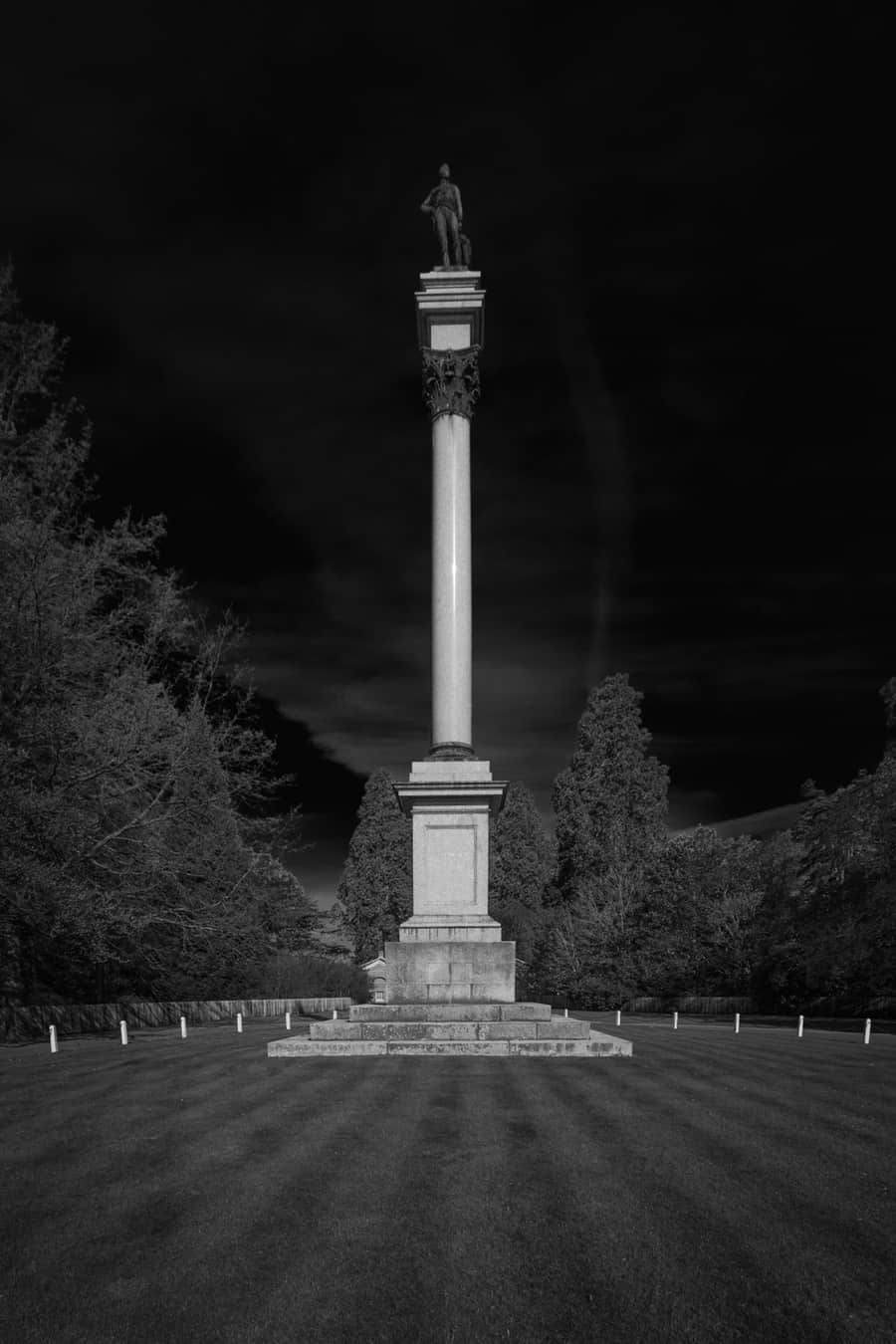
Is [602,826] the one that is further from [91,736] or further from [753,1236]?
[753,1236]

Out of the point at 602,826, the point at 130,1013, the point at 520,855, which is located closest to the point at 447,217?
the point at 130,1013

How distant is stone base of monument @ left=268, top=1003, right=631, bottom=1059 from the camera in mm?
16312

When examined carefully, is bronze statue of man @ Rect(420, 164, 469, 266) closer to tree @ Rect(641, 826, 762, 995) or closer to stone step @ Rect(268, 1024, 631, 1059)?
stone step @ Rect(268, 1024, 631, 1059)

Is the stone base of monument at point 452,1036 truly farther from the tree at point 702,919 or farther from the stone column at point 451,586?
the tree at point 702,919

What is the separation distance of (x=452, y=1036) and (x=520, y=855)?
6354 cm

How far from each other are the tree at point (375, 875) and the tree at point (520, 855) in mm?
7473

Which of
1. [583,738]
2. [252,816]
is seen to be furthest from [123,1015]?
[583,738]

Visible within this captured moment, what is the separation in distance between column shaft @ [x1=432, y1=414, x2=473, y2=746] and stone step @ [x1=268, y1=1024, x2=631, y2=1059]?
739cm

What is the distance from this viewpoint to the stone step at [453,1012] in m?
17.7

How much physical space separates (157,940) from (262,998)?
13.1 m

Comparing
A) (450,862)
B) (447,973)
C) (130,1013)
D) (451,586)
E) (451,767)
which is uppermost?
(451,586)

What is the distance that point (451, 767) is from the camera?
20.8 metres

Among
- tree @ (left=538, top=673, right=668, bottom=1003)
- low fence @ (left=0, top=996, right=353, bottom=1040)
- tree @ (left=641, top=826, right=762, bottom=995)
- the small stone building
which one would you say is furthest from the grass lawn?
the small stone building

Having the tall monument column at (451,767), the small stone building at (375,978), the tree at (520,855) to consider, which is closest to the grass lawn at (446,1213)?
the tall monument column at (451,767)
